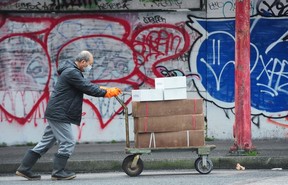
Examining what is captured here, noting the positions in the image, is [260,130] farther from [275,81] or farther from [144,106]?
[144,106]

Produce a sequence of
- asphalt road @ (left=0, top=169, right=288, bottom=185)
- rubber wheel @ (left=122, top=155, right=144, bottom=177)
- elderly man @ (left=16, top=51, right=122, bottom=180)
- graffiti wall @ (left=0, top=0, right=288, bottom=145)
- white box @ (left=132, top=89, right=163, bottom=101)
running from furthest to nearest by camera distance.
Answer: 1. graffiti wall @ (left=0, top=0, right=288, bottom=145)
2. rubber wheel @ (left=122, top=155, right=144, bottom=177)
3. white box @ (left=132, top=89, right=163, bottom=101)
4. elderly man @ (left=16, top=51, right=122, bottom=180)
5. asphalt road @ (left=0, top=169, right=288, bottom=185)

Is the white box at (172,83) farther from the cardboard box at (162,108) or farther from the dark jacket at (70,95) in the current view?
the dark jacket at (70,95)

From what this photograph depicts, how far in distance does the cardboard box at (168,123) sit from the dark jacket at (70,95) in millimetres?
821

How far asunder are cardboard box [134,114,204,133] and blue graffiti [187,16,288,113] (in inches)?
164

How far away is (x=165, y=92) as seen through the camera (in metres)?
12.8

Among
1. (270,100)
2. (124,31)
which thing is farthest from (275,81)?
(124,31)

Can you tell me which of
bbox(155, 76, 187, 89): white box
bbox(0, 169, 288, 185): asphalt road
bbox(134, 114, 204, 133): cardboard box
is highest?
bbox(155, 76, 187, 89): white box

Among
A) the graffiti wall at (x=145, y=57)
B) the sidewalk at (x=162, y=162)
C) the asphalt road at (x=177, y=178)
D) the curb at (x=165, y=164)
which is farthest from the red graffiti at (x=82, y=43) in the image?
the asphalt road at (x=177, y=178)

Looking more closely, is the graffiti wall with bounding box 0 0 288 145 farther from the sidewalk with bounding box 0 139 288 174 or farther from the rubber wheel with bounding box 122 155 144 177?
the rubber wheel with bounding box 122 155 144 177

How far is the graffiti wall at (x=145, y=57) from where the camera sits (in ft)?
55.6

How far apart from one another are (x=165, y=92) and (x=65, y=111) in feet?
4.79

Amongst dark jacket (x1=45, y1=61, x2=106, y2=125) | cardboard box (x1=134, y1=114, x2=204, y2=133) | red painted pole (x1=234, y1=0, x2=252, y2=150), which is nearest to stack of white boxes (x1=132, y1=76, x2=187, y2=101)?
cardboard box (x1=134, y1=114, x2=204, y2=133)

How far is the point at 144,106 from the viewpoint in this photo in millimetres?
12875

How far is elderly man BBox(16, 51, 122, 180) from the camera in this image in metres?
12.5
